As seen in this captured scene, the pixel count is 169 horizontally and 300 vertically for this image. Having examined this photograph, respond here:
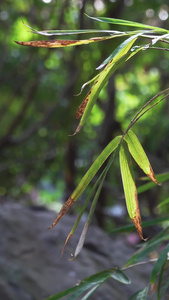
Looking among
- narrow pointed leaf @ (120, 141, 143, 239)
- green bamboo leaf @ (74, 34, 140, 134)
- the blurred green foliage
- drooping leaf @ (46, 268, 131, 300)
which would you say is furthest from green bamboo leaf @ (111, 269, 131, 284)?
the blurred green foliage

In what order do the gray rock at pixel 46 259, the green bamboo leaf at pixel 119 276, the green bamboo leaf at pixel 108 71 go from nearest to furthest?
the green bamboo leaf at pixel 108 71
the green bamboo leaf at pixel 119 276
the gray rock at pixel 46 259

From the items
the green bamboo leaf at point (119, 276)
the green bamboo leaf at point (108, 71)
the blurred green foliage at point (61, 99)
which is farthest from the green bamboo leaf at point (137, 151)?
the blurred green foliage at point (61, 99)

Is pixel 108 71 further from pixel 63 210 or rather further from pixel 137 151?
pixel 63 210

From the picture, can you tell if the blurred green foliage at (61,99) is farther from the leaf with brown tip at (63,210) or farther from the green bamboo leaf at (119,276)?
A: the leaf with brown tip at (63,210)

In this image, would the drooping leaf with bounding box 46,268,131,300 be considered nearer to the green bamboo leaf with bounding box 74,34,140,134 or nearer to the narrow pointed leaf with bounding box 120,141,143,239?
the narrow pointed leaf with bounding box 120,141,143,239

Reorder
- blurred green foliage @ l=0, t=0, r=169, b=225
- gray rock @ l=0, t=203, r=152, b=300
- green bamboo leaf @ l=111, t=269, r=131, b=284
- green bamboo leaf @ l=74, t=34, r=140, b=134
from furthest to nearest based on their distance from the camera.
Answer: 1. blurred green foliage @ l=0, t=0, r=169, b=225
2. gray rock @ l=0, t=203, r=152, b=300
3. green bamboo leaf @ l=111, t=269, r=131, b=284
4. green bamboo leaf @ l=74, t=34, r=140, b=134

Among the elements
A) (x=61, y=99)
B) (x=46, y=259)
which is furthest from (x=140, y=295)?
(x=61, y=99)
